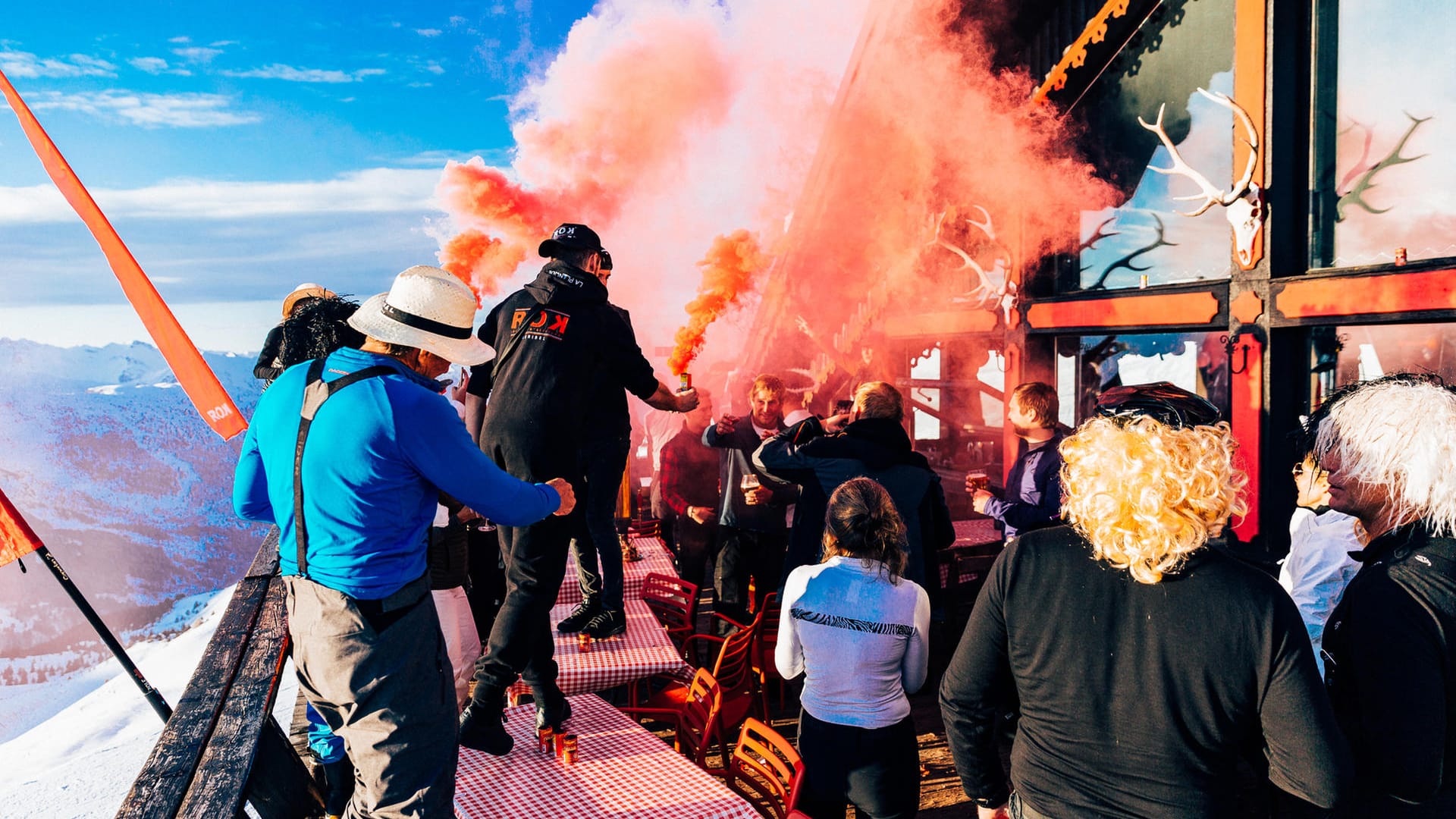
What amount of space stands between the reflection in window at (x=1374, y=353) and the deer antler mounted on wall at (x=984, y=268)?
2741 millimetres

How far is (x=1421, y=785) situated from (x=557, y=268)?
9.74 feet

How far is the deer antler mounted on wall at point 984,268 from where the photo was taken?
7.33 meters

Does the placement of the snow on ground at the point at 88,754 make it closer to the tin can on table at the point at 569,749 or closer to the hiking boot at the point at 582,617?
the tin can on table at the point at 569,749

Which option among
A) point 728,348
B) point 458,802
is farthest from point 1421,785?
point 728,348

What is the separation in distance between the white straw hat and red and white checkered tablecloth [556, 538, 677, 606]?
2549 mm

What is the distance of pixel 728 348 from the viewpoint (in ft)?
46.7

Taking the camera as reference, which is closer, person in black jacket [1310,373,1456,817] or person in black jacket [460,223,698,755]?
person in black jacket [1310,373,1456,817]

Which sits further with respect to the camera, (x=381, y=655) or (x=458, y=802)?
(x=458, y=802)

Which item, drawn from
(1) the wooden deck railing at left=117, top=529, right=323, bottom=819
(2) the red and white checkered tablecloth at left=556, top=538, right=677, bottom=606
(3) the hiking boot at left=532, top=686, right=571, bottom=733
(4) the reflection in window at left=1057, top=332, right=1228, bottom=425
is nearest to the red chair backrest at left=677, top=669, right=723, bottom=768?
(3) the hiking boot at left=532, top=686, right=571, bottom=733

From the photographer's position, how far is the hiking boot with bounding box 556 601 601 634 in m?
4.05

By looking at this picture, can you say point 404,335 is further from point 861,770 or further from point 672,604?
point 672,604

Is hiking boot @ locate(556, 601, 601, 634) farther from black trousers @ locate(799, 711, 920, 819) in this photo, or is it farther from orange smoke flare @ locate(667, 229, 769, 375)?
orange smoke flare @ locate(667, 229, 769, 375)

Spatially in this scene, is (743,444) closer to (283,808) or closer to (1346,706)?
(283,808)

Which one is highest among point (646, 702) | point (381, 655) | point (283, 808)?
point (381, 655)
